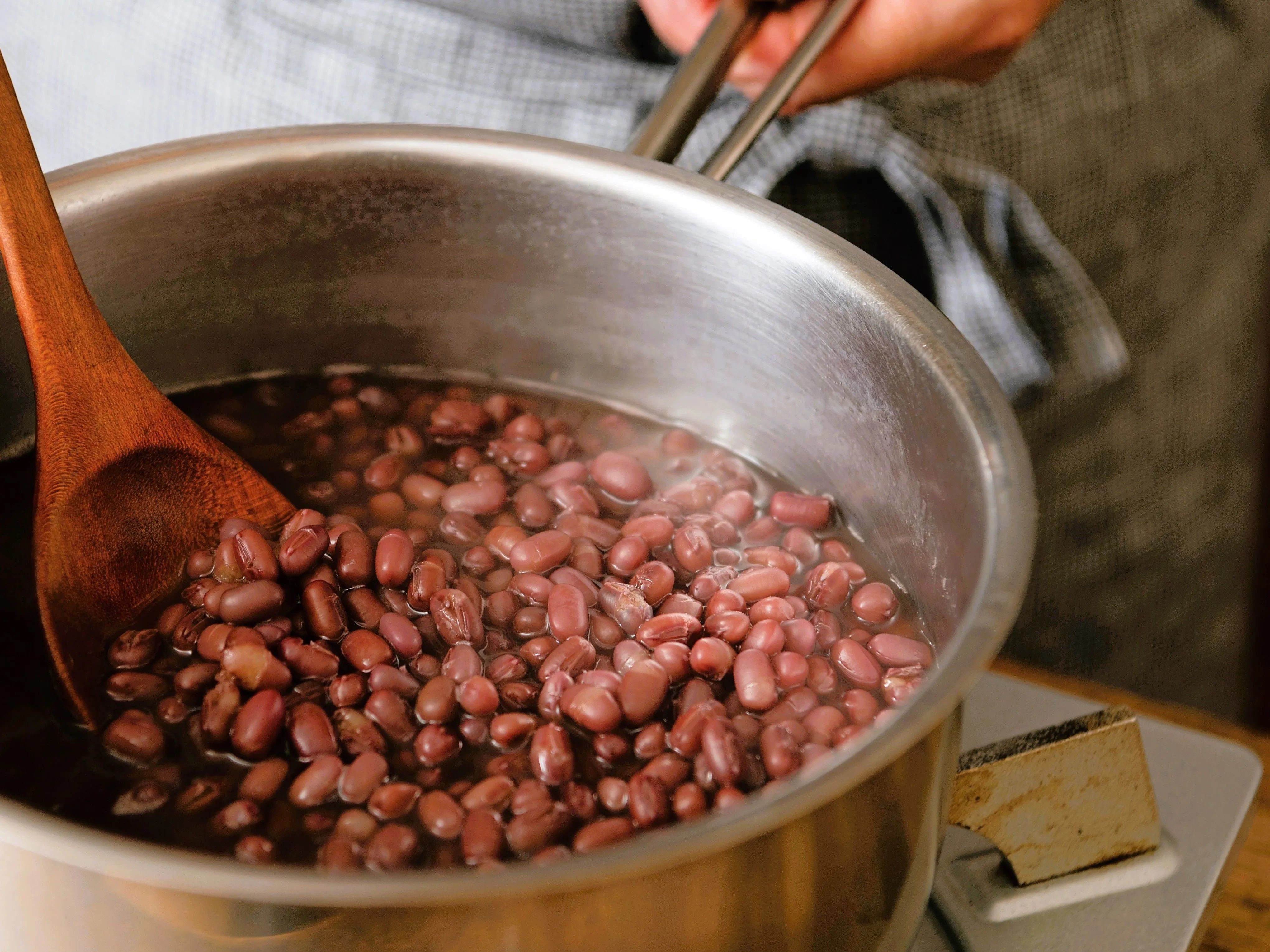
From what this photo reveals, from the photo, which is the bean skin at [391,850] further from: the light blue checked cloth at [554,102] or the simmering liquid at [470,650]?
the light blue checked cloth at [554,102]

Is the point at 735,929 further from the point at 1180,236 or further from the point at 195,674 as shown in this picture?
the point at 1180,236

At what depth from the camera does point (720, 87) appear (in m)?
0.78

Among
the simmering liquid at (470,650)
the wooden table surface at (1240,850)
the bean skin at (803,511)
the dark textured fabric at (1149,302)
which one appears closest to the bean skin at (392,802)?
the simmering liquid at (470,650)

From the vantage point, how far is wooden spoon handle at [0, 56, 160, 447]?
2.10 feet

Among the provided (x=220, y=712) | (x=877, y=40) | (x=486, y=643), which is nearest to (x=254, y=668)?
(x=220, y=712)

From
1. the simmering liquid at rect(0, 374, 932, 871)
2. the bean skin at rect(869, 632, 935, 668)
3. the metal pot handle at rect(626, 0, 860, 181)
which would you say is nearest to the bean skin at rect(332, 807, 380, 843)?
the simmering liquid at rect(0, 374, 932, 871)

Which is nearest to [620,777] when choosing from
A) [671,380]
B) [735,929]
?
[735,929]

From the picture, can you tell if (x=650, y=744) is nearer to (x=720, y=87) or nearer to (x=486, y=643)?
(x=486, y=643)

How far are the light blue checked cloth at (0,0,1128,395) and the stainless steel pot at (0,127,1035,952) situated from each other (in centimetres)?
22

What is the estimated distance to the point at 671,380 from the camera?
2.94ft

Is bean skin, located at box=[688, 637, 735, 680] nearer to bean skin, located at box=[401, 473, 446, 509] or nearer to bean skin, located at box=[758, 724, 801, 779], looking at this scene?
bean skin, located at box=[758, 724, 801, 779]

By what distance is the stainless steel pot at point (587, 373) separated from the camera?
15.5 inches

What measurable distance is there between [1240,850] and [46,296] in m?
0.76

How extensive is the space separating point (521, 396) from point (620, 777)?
0.37 metres
